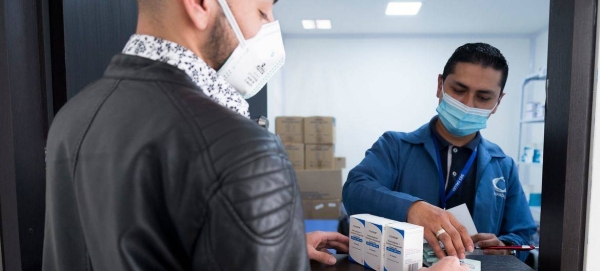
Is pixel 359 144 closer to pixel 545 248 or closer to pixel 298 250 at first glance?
pixel 545 248

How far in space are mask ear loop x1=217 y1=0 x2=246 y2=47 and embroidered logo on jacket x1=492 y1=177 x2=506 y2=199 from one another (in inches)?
41.5

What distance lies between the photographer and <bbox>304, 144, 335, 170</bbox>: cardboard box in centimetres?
416

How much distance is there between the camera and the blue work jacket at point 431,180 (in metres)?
1.24

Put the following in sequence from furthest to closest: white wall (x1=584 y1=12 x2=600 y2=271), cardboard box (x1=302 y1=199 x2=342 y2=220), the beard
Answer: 1. cardboard box (x1=302 y1=199 x2=342 y2=220)
2. white wall (x1=584 y1=12 x2=600 y2=271)
3. the beard

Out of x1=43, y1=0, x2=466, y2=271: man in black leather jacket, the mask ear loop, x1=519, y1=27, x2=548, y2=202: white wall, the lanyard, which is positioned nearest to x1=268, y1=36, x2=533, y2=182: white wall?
x1=519, y1=27, x2=548, y2=202: white wall

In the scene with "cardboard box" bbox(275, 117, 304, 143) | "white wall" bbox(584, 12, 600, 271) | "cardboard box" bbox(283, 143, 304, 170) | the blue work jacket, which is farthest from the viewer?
"cardboard box" bbox(275, 117, 304, 143)

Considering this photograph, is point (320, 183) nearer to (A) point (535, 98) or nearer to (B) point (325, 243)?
(A) point (535, 98)

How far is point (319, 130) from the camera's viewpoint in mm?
4207

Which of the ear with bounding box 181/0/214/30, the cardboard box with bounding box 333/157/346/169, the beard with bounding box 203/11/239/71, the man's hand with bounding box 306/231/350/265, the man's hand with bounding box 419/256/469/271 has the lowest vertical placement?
the cardboard box with bounding box 333/157/346/169

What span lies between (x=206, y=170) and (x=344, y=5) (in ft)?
11.8

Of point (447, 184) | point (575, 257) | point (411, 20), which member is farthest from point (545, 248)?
point (411, 20)

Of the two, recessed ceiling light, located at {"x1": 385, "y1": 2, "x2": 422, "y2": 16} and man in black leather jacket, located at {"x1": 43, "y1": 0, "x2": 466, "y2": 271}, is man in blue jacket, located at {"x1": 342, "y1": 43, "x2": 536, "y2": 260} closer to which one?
man in black leather jacket, located at {"x1": 43, "y1": 0, "x2": 466, "y2": 271}

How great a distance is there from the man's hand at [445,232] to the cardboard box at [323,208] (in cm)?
314

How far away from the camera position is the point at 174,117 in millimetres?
408
